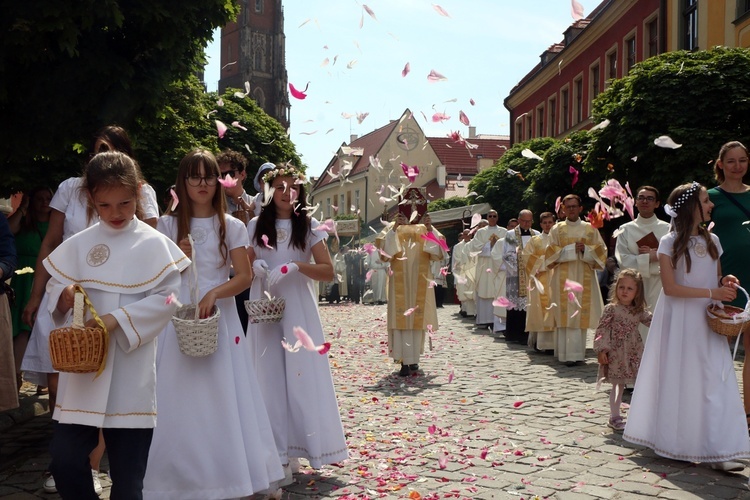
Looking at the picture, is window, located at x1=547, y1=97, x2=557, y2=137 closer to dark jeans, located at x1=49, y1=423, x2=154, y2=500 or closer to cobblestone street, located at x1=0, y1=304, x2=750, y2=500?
cobblestone street, located at x1=0, y1=304, x2=750, y2=500

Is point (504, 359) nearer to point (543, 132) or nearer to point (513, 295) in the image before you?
point (513, 295)

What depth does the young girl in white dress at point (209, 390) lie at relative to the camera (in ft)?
15.8

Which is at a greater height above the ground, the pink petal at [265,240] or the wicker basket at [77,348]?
the pink petal at [265,240]

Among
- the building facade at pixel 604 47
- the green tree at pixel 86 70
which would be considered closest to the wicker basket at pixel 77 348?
the green tree at pixel 86 70

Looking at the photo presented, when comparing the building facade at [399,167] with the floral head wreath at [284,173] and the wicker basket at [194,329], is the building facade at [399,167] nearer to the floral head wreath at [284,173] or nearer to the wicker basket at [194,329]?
the floral head wreath at [284,173]

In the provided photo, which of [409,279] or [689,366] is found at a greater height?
[409,279]

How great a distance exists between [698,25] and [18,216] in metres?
22.8

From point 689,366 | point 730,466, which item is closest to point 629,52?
point 689,366

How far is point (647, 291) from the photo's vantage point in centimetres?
1059

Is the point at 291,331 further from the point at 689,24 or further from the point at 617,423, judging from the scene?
the point at 689,24

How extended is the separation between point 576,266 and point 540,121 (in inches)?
1409

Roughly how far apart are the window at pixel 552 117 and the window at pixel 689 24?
15.6 metres

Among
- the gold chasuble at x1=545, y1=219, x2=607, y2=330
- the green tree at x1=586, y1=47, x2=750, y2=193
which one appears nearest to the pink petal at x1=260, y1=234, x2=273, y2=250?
the gold chasuble at x1=545, y1=219, x2=607, y2=330

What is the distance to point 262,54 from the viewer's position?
103688mm
